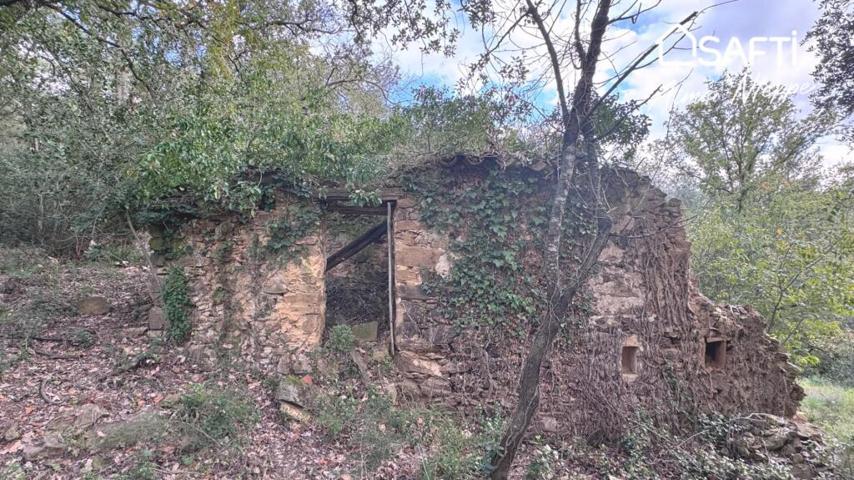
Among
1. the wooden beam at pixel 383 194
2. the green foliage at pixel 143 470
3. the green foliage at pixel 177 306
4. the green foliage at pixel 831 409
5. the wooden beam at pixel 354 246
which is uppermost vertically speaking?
the wooden beam at pixel 383 194

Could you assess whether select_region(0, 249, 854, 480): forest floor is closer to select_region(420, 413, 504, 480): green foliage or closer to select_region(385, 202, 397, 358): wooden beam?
select_region(420, 413, 504, 480): green foliage

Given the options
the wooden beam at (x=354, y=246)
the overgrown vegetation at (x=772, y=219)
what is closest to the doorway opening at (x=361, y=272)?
the wooden beam at (x=354, y=246)

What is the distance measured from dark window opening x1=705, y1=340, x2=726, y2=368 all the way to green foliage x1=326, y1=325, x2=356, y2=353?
483cm

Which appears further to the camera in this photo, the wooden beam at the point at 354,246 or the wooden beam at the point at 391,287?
the wooden beam at the point at 354,246

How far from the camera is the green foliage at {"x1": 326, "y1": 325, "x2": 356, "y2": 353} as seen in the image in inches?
173

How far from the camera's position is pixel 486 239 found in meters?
4.37

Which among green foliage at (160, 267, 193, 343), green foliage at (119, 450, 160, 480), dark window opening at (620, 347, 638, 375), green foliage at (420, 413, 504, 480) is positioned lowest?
green foliage at (420, 413, 504, 480)

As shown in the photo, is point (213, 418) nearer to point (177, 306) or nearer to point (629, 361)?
point (177, 306)

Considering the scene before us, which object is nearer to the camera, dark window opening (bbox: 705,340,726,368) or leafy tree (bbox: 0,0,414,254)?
leafy tree (bbox: 0,0,414,254)

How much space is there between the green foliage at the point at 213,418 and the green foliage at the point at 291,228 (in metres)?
1.70

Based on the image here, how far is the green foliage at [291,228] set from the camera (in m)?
4.38

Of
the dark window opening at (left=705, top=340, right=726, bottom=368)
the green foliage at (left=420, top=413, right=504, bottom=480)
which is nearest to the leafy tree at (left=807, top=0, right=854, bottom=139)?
the dark window opening at (left=705, top=340, right=726, bottom=368)

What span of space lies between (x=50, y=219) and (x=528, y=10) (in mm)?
9151

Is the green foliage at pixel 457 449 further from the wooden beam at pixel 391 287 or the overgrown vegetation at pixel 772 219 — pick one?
the overgrown vegetation at pixel 772 219
